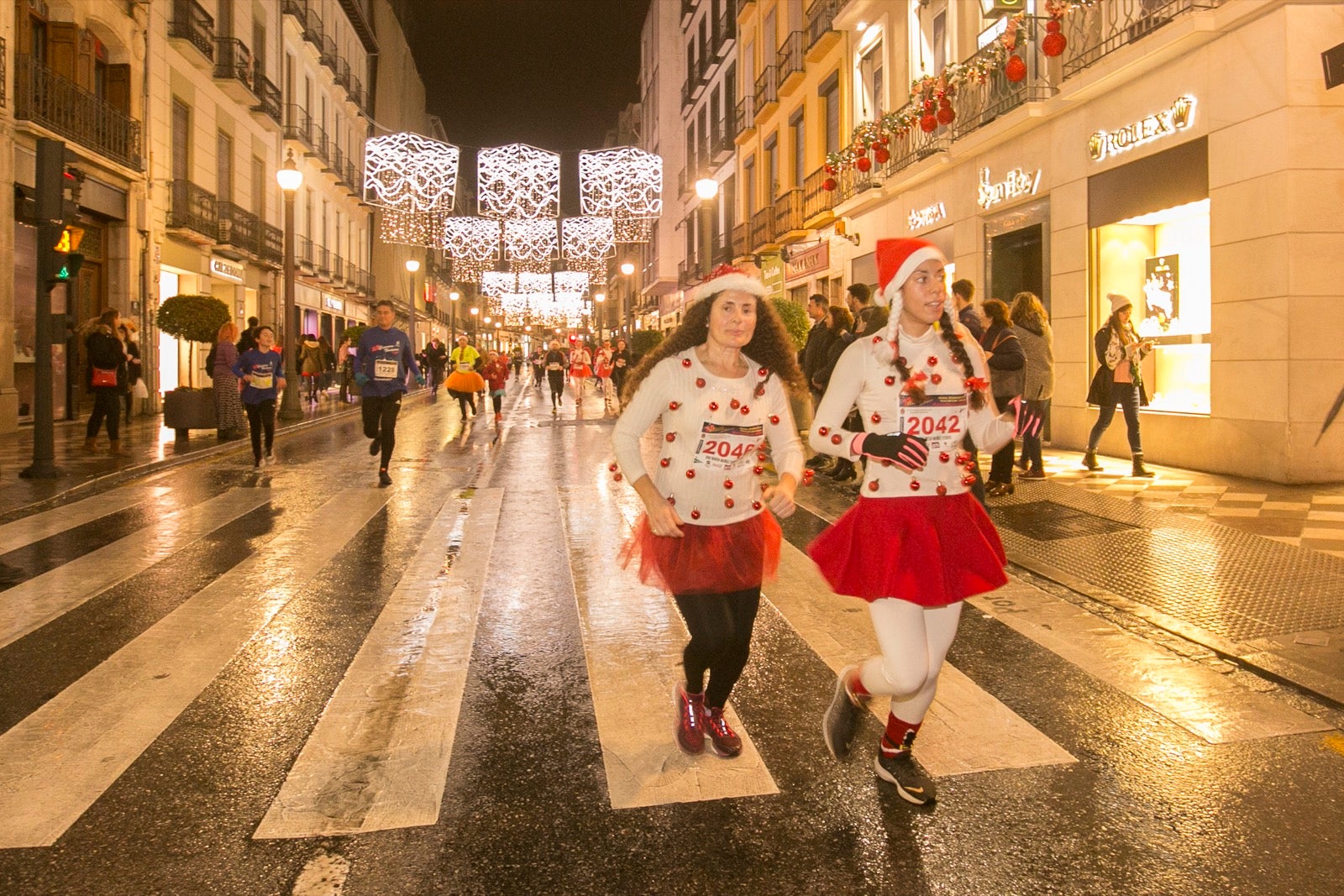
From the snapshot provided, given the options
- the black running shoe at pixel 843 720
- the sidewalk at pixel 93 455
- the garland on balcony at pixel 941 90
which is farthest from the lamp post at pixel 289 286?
the black running shoe at pixel 843 720

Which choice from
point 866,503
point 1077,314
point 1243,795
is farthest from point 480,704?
point 1077,314

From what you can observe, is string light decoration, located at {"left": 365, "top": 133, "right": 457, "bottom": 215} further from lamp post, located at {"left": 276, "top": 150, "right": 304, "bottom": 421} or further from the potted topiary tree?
the potted topiary tree

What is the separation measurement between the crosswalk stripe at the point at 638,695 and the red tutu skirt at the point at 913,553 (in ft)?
2.35

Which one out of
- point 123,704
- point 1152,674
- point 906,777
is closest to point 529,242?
point 123,704

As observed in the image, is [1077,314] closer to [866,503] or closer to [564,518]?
[564,518]

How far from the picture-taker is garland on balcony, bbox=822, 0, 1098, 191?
42.0 feet

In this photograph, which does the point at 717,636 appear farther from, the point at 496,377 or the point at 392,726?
the point at 496,377

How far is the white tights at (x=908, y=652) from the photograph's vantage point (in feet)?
10.7

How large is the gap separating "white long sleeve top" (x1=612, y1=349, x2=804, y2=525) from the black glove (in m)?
0.28

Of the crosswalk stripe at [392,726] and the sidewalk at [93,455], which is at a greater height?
the sidewalk at [93,455]

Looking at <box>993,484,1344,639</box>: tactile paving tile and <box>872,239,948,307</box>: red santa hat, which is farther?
<box>993,484,1344,639</box>: tactile paving tile

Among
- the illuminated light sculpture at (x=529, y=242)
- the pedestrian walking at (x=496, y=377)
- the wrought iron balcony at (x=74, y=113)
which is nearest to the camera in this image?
the wrought iron balcony at (x=74, y=113)

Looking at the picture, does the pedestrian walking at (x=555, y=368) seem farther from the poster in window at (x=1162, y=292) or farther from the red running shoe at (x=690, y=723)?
the red running shoe at (x=690, y=723)

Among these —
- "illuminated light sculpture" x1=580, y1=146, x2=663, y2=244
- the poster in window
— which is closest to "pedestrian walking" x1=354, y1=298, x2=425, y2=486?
the poster in window
